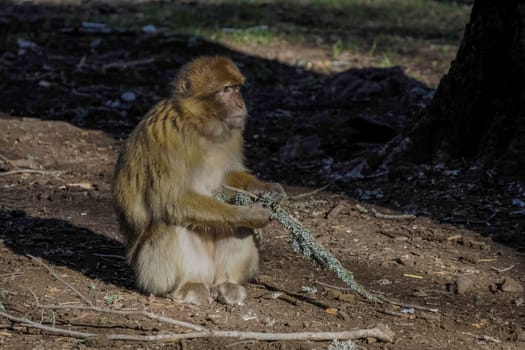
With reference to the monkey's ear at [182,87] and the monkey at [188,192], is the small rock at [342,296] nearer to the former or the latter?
the monkey at [188,192]

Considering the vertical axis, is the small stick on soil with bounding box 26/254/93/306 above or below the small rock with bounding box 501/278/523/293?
below

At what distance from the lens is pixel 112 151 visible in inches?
381

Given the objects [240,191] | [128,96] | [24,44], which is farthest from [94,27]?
[240,191]

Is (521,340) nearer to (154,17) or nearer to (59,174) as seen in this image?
(59,174)

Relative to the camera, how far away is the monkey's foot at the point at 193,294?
5980 mm

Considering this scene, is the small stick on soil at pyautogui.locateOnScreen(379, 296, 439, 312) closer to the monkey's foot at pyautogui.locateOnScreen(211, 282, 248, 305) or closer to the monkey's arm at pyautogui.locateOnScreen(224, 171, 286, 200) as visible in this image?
the monkey's foot at pyautogui.locateOnScreen(211, 282, 248, 305)

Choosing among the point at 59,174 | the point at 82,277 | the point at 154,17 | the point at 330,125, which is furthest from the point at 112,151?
the point at 154,17

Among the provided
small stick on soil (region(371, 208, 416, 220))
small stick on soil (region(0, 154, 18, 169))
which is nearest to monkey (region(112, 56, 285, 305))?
small stick on soil (region(371, 208, 416, 220))

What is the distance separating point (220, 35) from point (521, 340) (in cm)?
967

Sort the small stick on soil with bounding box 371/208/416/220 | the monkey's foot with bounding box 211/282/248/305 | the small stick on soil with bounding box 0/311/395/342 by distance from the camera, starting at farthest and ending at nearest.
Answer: the small stick on soil with bounding box 371/208/416/220, the monkey's foot with bounding box 211/282/248/305, the small stick on soil with bounding box 0/311/395/342

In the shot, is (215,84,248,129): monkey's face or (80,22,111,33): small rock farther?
(80,22,111,33): small rock

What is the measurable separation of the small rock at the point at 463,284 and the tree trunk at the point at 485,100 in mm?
1783

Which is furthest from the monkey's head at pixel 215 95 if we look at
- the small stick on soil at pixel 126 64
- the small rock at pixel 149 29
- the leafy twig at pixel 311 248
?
the small rock at pixel 149 29

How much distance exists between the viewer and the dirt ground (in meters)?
5.68
